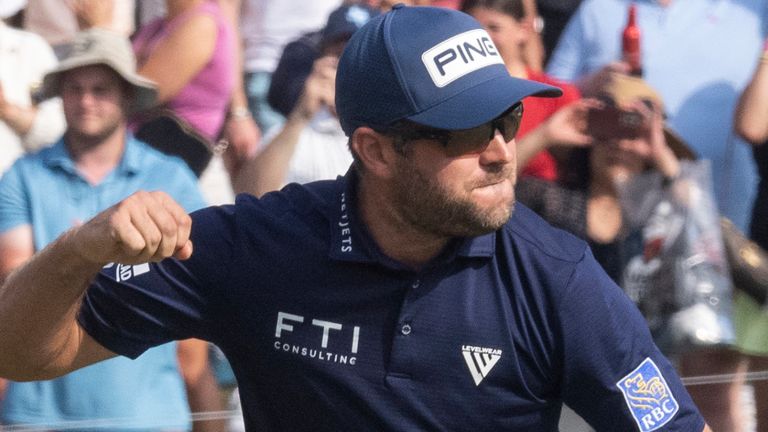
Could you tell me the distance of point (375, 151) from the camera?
2.65 m

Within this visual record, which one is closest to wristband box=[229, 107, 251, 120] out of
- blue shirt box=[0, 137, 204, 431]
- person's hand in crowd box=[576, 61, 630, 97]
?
blue shirt box=[0, 137, 204, 431]

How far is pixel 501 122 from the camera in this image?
8.34ft

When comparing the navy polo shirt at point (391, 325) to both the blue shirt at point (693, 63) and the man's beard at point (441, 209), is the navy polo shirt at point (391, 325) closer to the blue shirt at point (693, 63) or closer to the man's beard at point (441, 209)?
the man's beard at point (441, 209)

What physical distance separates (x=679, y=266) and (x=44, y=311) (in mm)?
2617

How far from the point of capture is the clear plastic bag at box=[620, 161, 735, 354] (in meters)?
4.52

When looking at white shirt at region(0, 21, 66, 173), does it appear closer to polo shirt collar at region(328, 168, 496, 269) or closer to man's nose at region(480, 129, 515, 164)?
polo shirt collar at region(328, 168, 496, 269)

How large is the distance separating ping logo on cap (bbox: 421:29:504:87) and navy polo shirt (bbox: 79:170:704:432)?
0.31m

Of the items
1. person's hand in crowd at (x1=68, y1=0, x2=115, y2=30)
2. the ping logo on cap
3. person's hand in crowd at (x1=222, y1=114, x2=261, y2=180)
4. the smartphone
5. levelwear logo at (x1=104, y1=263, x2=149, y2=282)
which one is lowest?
the smartphone

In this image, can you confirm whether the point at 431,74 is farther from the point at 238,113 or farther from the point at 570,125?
the point at 238,113

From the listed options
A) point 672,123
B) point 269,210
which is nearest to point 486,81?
point 269,210

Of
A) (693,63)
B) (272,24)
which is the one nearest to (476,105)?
(272,24)

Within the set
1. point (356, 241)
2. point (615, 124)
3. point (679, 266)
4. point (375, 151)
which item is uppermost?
point (375, 151)

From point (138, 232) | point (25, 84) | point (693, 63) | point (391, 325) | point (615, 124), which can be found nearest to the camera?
point (138, 232)

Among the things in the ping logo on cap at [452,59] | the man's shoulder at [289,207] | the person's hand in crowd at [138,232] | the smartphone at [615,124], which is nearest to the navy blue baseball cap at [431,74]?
the ping logo on cap at [452,59]
